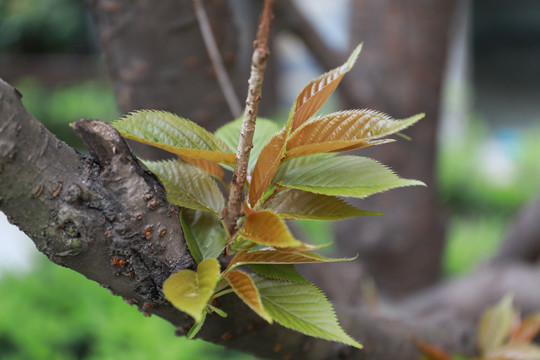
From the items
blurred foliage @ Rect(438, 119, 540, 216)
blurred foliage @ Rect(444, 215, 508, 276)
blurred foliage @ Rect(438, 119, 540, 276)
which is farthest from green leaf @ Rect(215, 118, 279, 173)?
blurred foliage @ Rect(438, 119, 540, 216)

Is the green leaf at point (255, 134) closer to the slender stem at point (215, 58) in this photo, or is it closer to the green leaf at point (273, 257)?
the green leaf at point (273, 257)

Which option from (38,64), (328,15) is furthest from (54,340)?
(38,64)

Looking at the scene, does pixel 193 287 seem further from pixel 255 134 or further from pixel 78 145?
pixel 78 145

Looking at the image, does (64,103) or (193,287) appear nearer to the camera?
(193,287)

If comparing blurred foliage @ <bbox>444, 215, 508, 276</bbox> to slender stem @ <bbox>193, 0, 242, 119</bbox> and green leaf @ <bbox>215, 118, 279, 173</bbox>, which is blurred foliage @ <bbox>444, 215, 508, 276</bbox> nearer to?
slender stem @ <bbox>193, 0, 242, 119</bbox>

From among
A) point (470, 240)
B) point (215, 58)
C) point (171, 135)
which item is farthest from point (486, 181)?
point (171, 135)

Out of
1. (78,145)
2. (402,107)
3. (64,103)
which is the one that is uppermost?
(64,103)
